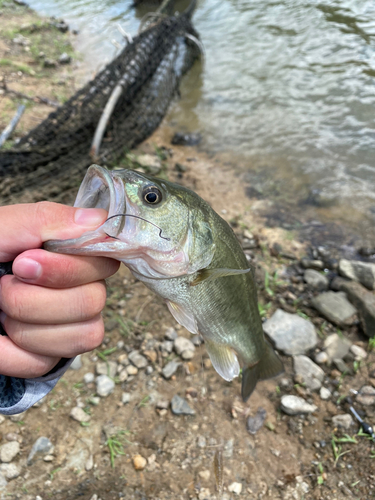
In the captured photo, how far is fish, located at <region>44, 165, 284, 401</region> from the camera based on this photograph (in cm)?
132

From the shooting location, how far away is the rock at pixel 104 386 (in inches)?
105

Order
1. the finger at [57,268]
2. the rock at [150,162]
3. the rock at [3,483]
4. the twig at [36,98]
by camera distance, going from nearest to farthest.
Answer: the finger at [57,268]
the rock at [3,483]
the rock at [150,162]
the twig at [36,98]

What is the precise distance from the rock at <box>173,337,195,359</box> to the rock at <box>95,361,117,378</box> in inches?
22.7

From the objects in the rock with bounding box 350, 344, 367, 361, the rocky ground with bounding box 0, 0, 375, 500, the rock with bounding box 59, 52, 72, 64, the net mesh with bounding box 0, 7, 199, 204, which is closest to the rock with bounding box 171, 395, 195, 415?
the rocky ground with bounding box 0, 0, 375, 500

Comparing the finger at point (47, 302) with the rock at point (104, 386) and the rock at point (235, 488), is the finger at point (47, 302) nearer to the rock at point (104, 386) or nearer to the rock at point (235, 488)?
the rock at point (104, 386)

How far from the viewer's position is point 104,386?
270 cm

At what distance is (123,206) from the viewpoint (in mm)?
1349

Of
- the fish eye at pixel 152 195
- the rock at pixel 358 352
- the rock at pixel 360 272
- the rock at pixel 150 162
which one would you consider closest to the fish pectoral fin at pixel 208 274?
the fish eye at pixel 152 195

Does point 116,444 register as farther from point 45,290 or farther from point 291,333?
point 291,333

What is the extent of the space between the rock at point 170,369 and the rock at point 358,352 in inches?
67.4

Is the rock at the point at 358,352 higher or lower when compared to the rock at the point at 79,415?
lower

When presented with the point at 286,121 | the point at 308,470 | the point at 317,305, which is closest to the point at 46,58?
the point at 286,121

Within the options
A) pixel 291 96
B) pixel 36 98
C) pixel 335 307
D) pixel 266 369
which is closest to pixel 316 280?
pixel 335 307

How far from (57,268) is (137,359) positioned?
6.10ft
